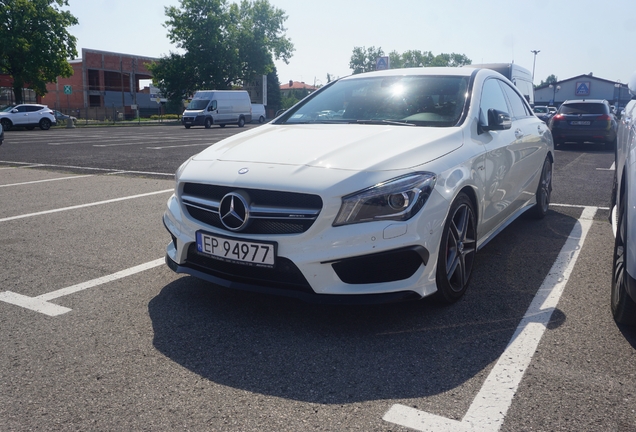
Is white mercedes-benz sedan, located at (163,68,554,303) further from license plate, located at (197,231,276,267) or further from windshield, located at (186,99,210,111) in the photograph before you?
windshield, located at (186,99,210,111)

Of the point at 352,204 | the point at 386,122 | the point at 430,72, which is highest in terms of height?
the point at 430,72

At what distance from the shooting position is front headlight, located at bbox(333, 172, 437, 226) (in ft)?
10.2

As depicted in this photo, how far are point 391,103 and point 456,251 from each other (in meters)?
1.38

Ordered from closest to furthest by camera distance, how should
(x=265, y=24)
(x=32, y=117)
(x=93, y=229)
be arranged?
(x=93, y=229)
(x=32, y=117)
(x=265, y=24)

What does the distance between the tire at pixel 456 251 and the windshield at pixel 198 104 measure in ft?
118

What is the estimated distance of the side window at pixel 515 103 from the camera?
5324mm

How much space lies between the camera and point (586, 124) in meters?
16.6

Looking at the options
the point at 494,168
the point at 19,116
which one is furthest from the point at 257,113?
the point at 494,168

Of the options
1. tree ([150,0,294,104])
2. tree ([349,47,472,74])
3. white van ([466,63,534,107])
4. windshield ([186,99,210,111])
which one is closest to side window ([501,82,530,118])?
white van ([466,63,534,107])

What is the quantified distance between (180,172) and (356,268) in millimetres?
1358

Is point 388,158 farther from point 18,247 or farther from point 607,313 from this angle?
point 18,247

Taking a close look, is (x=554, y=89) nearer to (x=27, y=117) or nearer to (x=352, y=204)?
(x=27, y=117)

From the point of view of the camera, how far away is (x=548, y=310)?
361cm

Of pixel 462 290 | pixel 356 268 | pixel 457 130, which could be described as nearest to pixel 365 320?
pixel 356 268
